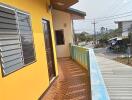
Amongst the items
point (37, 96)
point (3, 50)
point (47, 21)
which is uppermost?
point (47, 21)

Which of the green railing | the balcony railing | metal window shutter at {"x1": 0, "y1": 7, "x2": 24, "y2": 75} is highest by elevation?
metal window shutter at {"x1": 0, "y1": 7, "x2": 24, "y2": 75}

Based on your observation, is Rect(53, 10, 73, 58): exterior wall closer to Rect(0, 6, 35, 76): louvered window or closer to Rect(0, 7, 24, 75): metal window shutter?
Rect(0, 6, 35, 76): louvered window

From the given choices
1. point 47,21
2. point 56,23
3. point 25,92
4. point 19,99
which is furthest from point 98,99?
point 56,23

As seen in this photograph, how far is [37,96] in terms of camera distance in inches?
249

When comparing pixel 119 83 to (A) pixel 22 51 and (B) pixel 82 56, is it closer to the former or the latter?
(B) pixel 82 56

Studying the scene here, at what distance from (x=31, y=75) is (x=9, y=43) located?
4.45 feet

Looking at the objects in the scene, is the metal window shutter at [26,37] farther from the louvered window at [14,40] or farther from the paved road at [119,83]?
the paved road at [119,83]

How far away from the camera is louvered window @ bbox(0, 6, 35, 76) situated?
457 centimetres

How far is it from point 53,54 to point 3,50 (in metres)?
5.20

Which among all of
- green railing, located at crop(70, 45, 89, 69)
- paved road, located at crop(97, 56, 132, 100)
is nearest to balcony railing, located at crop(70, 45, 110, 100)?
paved road, located at crop(97, 56, 132, 100)

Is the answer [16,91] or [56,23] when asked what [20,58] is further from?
[56,23]

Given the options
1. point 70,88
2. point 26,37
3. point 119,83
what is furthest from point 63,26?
point 26,37

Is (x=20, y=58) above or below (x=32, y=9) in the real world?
below

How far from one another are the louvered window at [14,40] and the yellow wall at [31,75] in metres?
0.13
